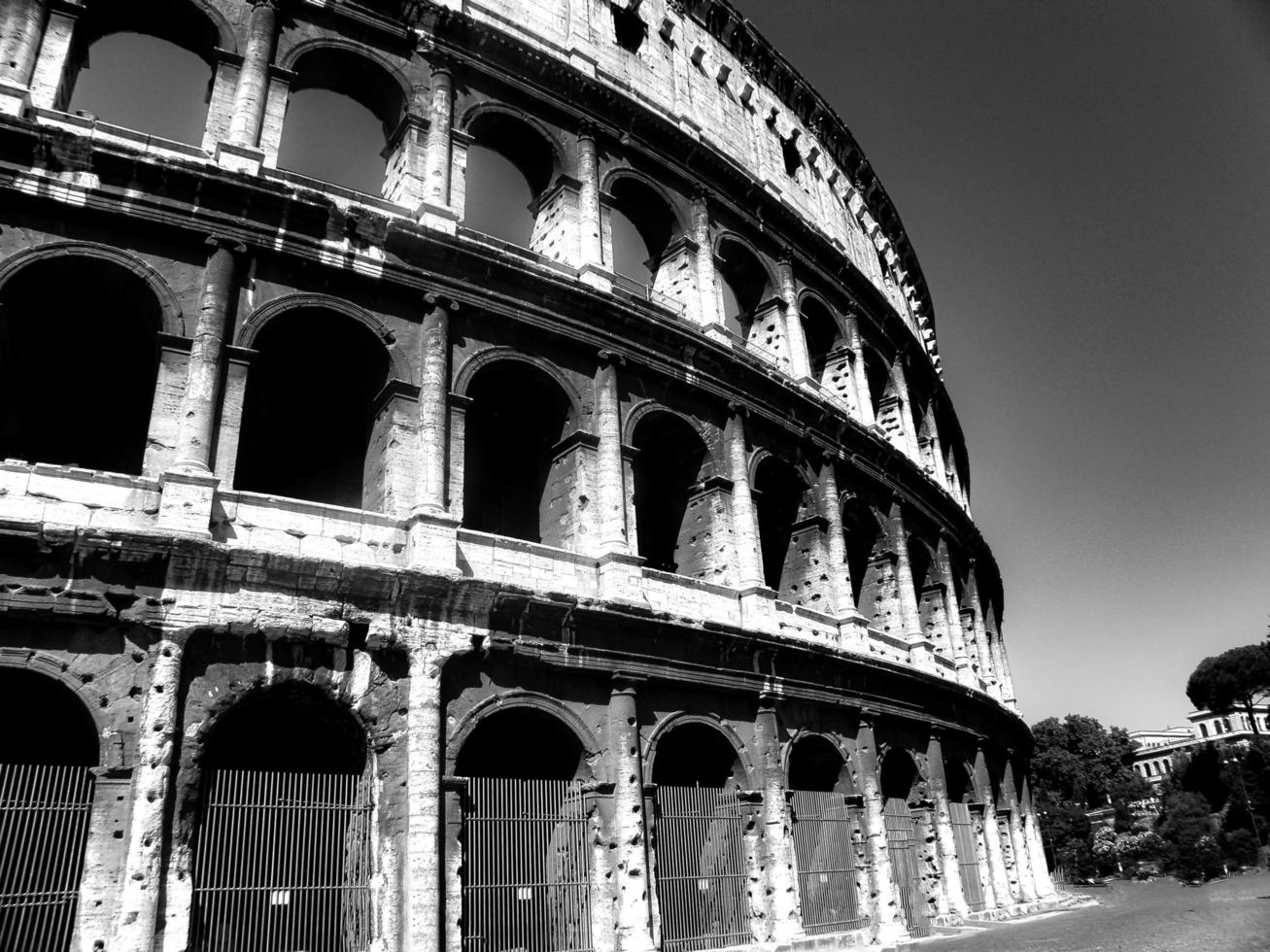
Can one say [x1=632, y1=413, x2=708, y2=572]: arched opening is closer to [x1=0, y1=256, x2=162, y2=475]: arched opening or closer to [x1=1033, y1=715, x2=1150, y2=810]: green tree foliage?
[x1=0, y1=256, x2=162, y2=475]: arched opening

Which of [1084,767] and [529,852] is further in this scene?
[1084,767]

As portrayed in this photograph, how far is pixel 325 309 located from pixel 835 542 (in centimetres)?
749

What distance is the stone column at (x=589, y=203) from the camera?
39.6ft

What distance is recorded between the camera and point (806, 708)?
1158 cm

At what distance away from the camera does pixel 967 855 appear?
14438 millimetres

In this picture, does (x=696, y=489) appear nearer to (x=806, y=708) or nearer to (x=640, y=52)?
(x=806, y=708)

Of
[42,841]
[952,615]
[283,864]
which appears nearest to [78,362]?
[42,841]

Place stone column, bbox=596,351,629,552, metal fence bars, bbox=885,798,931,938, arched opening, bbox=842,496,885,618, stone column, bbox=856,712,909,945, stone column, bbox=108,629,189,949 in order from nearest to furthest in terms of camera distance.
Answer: stone column, bbox=108,629,189,949 → stone column, bbox=596,351,629,552 → stone column, bbox=856,712,909,945 → metal fence bars, bbox=885,798,931,938 → arched opening, bbox=842,496,885,618

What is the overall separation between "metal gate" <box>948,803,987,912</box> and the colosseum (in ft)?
0.43

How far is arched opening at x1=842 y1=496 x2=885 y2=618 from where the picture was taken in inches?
590

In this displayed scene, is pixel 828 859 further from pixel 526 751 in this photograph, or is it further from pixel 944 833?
pixel 526 751

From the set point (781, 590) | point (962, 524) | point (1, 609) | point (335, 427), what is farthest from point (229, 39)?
point (962, 524)

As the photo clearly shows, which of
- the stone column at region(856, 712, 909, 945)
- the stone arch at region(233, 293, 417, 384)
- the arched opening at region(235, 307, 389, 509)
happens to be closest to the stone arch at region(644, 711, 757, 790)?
the stone column at region(856, 712, 909, 945)

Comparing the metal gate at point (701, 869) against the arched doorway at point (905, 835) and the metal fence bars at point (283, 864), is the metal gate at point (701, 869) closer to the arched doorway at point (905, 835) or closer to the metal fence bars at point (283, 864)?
the arched doorway at point (905, 835)
